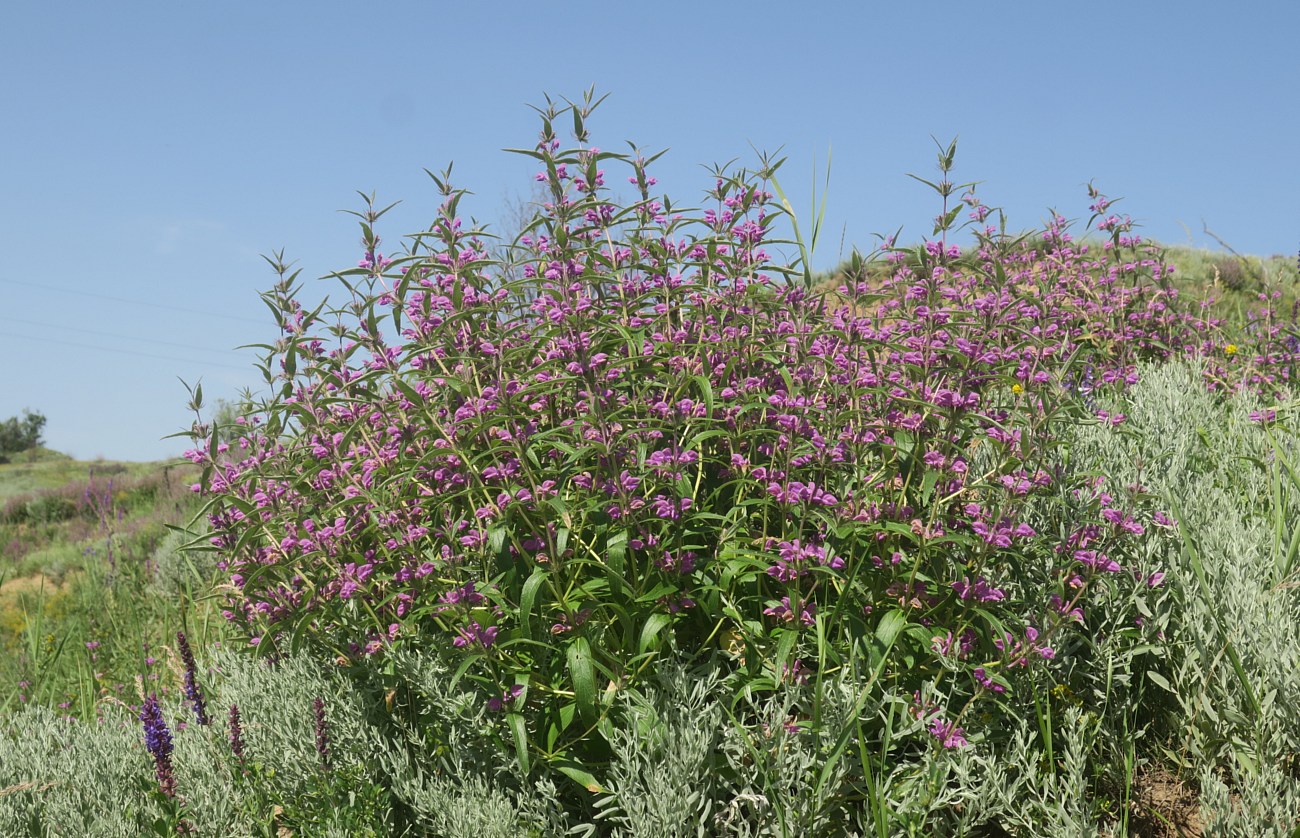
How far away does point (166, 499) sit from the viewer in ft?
44.7

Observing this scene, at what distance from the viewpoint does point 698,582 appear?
121 inches

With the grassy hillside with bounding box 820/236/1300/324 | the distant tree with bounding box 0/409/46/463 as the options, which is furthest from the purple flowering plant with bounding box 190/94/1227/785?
the distant tree with bounding box 0/409/46/463

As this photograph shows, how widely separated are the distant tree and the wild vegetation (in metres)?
37.4

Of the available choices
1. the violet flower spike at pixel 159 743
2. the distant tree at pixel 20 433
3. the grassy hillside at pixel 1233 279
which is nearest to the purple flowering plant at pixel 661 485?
the violet flower spike at pixel 159 743

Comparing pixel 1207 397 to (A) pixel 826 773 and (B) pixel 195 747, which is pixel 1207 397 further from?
(B) pixel 195 747

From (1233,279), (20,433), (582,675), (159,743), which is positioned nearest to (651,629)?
(582,675)

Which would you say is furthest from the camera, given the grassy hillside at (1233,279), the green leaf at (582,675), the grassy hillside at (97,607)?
the grassy hillside at (1233,279)

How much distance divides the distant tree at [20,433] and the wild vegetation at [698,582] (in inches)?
1473

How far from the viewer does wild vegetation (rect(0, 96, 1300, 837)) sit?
2875 millimetres

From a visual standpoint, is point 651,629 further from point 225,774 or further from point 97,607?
point 97,607

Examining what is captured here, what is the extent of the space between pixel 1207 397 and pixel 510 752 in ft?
15.1

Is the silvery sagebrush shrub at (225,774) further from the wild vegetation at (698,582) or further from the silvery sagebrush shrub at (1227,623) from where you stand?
the silvery sagebrush shrub at (1227,623)

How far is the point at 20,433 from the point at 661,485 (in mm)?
41868

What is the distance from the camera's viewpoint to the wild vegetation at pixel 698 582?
2.88 meters
